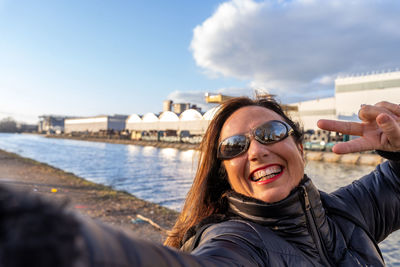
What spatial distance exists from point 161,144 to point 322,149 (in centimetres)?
3579

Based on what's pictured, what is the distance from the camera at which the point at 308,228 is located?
1.58 m

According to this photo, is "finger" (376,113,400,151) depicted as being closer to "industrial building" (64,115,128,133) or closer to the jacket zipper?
the jacket zipper

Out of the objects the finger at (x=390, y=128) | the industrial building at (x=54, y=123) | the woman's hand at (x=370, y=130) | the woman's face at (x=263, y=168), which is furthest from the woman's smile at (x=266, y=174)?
the industrial building at (x=54, y=123)

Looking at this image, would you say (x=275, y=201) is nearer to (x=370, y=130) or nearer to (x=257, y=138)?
(x=257, y=138)

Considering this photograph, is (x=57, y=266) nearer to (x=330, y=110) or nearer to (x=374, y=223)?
(x=374, y=223)

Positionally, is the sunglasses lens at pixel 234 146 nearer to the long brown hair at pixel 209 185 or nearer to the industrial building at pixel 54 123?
the long brown hair at pixel 209 185

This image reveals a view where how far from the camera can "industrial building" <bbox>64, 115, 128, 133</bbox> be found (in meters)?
96.4

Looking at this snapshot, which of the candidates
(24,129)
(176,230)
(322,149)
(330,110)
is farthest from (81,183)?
(24,129)

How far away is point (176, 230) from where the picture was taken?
199 cm

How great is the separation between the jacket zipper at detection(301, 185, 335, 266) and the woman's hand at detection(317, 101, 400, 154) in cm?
42

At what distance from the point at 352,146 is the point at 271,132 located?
53 centimetres

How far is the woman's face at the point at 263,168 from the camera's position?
172cm

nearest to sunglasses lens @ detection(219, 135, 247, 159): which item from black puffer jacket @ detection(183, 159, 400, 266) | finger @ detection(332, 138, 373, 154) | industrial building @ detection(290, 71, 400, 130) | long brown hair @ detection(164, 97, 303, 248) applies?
long brown hair @ detection(164, 97, 303, 248)

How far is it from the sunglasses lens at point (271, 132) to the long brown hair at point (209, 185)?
27 centimetres
